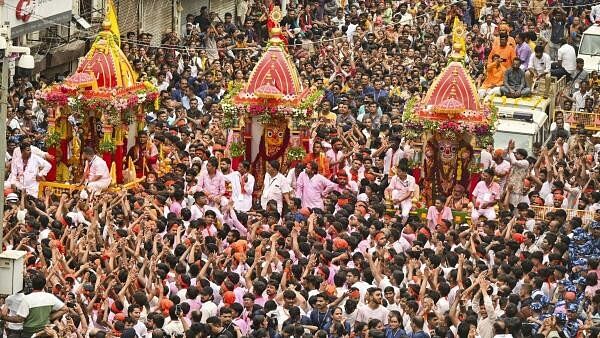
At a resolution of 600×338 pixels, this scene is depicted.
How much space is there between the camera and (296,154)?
2883 centimetres

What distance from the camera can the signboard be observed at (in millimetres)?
32719

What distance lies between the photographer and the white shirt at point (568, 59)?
118 ft

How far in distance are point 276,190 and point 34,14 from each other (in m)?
7.98

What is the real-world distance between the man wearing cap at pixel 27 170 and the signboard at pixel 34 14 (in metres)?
4.60

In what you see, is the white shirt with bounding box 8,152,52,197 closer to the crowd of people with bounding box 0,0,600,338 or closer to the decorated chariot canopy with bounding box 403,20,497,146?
the crowd of people with bounding box 0,0,600,338

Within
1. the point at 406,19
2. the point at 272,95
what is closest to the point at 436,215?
the point at 272,95

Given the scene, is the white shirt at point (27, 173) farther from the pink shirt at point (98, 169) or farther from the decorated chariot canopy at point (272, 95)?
the decorated chariot canopy at point (272, 95)

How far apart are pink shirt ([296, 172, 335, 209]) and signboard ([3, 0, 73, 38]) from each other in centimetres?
672

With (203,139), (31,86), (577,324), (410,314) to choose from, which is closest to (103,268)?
(410,314)

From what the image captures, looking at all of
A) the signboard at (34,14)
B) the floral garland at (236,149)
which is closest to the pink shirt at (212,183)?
the floral garland at (236,149)

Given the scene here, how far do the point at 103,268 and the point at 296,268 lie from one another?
2256 millimetres

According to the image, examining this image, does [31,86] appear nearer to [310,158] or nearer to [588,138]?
[310,158]

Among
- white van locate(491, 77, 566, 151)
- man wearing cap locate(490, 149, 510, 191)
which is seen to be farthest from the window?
man wearing cap locate(490, 149, 510, 191)

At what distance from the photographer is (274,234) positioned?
79.3 ft
